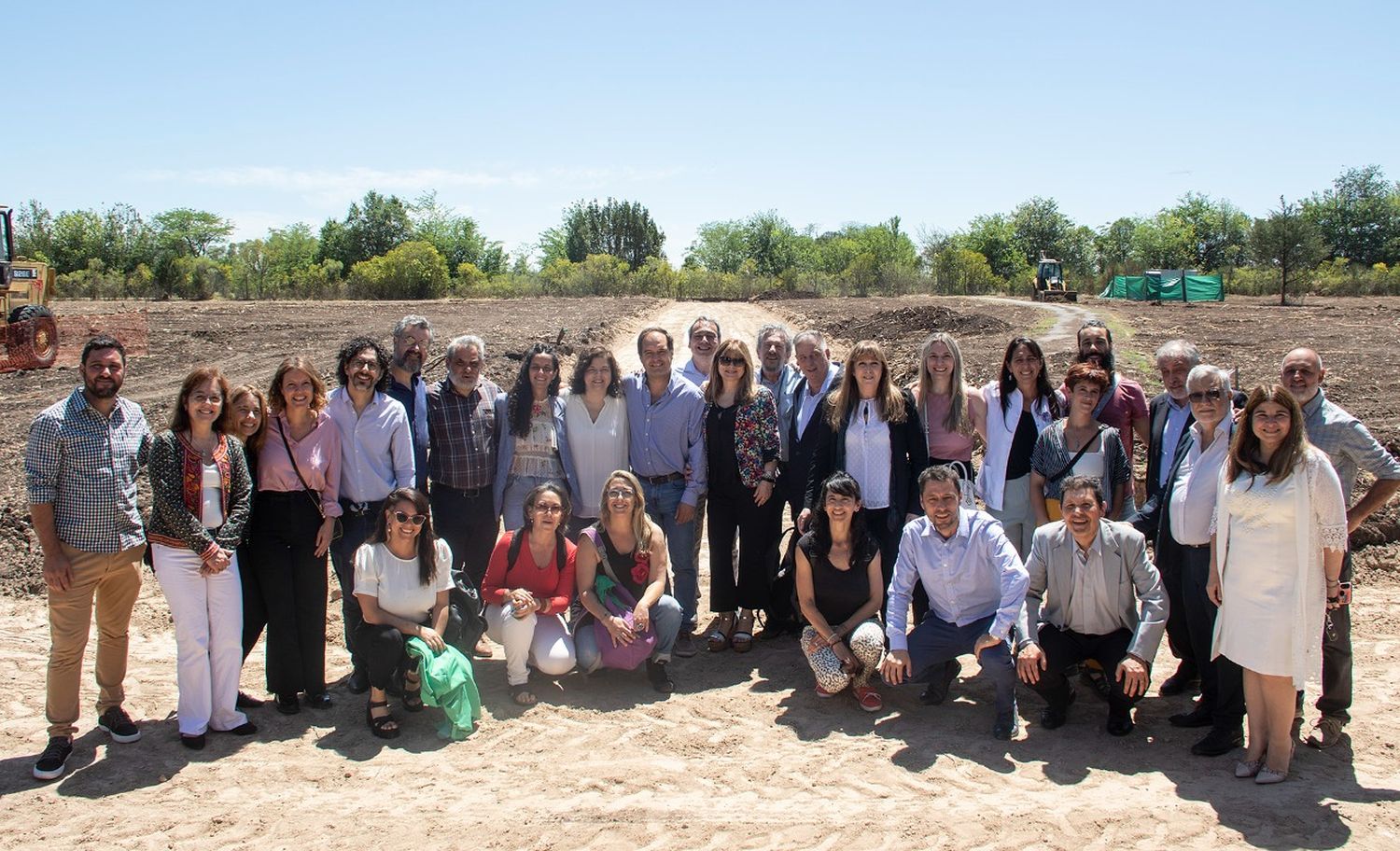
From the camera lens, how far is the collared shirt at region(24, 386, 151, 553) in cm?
394

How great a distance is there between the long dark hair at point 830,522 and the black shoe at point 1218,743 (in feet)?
5.60

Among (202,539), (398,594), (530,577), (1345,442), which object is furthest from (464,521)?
(1345,442)

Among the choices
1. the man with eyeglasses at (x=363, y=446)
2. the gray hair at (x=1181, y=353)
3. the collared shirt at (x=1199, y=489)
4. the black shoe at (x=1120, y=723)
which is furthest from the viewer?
the gray hair at (x=1181, y=353)

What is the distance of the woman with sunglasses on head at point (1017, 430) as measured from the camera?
5.27m

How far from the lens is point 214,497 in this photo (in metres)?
4.25

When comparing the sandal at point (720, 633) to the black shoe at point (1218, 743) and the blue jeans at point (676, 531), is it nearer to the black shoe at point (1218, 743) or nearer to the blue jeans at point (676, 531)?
the blue jeans at point (676, 531)

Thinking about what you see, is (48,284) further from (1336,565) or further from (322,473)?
(1336,565)

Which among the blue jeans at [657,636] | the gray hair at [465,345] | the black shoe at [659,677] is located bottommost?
the black shoe at [659,677]

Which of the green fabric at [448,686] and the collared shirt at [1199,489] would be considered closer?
the collared shirt at [1199,489]

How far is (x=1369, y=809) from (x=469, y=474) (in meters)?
4.28

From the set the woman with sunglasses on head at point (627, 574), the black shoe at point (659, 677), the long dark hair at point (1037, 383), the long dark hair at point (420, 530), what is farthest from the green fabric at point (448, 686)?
the long dark hair at point (1037, 383)

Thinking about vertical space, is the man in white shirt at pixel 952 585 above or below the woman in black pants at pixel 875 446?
below

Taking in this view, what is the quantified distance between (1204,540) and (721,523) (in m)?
2.48

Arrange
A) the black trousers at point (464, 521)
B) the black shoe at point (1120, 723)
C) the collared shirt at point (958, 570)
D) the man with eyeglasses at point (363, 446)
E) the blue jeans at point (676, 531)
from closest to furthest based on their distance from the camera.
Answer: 1. the black shoe at point (1120, 723)
2. the collared shirt at point (958, 570)
3. the man with eyeglasses at point (363, 446)
4. the black trousers at point (464, 521)
5. the blue jeans at point (676, 531)
